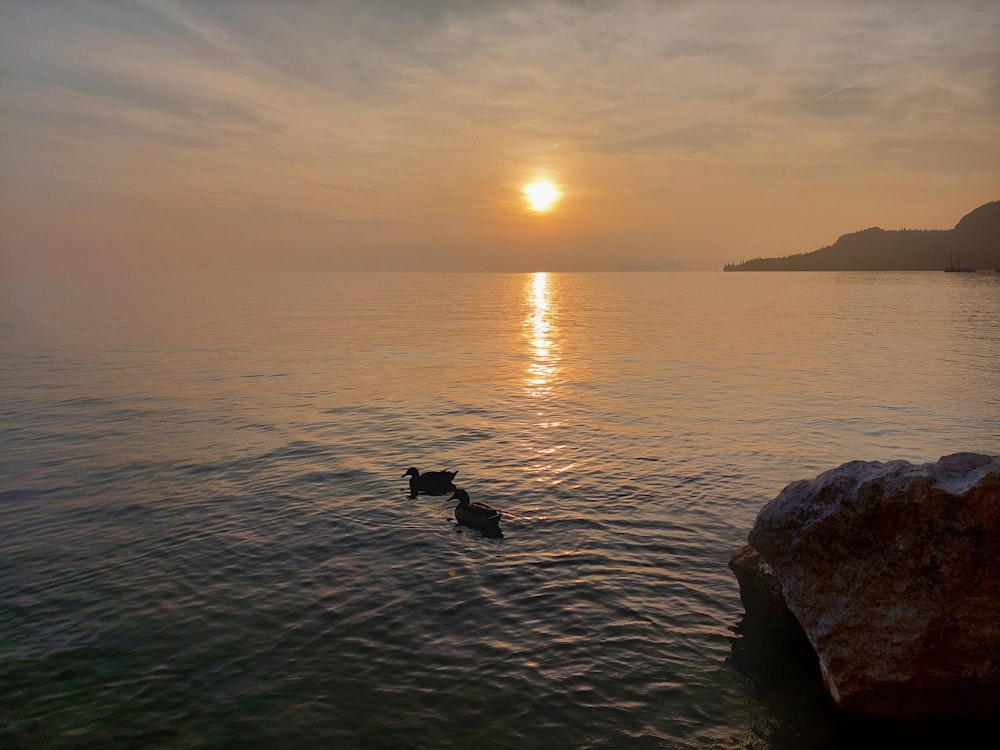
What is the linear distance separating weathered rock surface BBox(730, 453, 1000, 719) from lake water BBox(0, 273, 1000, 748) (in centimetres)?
124

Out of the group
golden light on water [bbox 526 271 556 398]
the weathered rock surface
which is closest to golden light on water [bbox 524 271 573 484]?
golden light on water [bbox 526 271 556 398]

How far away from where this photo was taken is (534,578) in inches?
611

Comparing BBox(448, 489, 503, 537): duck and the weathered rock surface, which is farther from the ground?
the weathered rock surface

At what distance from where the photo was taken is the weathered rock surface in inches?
377

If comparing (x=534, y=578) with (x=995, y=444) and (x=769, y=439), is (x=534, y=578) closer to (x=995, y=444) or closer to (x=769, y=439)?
(x=769, y=439)

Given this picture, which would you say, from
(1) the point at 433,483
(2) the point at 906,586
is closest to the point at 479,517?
(1) the point at 433,483

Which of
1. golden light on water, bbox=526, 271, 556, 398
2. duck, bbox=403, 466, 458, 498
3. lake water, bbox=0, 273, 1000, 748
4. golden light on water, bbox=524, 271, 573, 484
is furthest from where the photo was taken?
golden light on water, bbox=526, 271, 556, 398

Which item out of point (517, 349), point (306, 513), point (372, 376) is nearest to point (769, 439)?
point (306, 513)

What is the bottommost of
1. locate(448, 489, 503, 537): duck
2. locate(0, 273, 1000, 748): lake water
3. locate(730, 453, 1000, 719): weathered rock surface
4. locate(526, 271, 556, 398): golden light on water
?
locate(526, 271, 556, 398): golden light on water

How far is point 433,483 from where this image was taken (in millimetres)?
21156

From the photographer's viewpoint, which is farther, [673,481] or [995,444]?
[995,444]

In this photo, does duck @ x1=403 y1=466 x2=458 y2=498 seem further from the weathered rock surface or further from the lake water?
the weathered rock surface

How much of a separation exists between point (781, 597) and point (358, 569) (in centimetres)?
918

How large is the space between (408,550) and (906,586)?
11.1 meters
